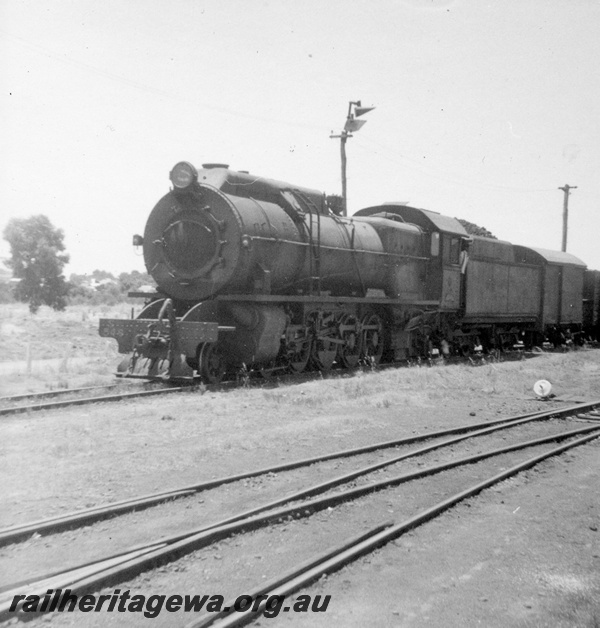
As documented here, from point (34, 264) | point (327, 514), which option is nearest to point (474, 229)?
point (327, 514)

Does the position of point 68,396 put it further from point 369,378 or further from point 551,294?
point 551,294

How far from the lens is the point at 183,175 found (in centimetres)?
1196

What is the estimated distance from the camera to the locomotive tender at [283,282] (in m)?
11.8

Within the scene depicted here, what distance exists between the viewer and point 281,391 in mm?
11352

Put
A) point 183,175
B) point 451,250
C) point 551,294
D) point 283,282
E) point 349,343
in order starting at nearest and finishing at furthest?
point 183,175 → point 283,282 → point 349,343 → point 451,250 → point 551,294

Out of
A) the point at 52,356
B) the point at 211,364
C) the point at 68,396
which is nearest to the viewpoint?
the point at 68,396

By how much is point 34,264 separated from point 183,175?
95.4ft

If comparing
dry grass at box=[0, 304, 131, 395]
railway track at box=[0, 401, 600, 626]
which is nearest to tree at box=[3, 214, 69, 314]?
dry grass at box=[0, 304, 131, 395]

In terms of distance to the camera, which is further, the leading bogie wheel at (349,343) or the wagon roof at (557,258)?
the wagon roof at (557,258)

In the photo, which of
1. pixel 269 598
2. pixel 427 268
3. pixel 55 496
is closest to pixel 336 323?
pixel 427 268

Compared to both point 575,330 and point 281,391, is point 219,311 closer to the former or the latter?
point 281,391

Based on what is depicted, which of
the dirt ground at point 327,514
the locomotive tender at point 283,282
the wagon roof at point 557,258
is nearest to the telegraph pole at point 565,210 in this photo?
the wagon roof at point 557,258

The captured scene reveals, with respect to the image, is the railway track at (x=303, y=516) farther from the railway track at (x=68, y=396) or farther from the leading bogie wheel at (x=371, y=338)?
the leading bogie wheel at (x=371, y=338)

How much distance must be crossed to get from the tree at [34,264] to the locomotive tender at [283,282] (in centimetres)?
2541
